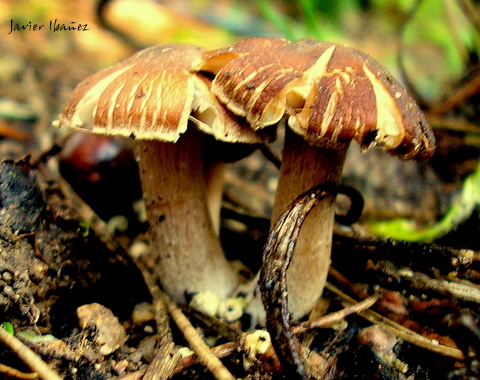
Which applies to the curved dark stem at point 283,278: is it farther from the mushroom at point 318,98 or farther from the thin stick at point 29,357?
the thin stick at point 29,357

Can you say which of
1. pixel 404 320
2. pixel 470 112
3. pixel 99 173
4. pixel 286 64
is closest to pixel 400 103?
pixel 286 64

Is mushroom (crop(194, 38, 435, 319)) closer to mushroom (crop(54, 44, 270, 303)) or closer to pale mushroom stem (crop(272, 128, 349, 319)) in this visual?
pale mushroom stem (crop(272, 128, 349, 319))

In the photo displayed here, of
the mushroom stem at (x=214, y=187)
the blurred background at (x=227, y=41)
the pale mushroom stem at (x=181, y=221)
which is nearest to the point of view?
the pale mushroom stem at (x=181, y=221)

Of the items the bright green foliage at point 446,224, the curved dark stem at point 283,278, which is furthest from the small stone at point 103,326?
the bright green foliage at point 446,224

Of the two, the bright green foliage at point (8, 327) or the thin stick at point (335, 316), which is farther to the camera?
the thin stick at point (335, 316)

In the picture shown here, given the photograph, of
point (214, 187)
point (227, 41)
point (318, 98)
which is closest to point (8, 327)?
point (214, 187)

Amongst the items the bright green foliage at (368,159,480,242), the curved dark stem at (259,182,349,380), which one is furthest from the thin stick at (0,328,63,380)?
the bright green foliage at (368,159,480,242)

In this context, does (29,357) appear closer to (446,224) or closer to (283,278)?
(283,278)
